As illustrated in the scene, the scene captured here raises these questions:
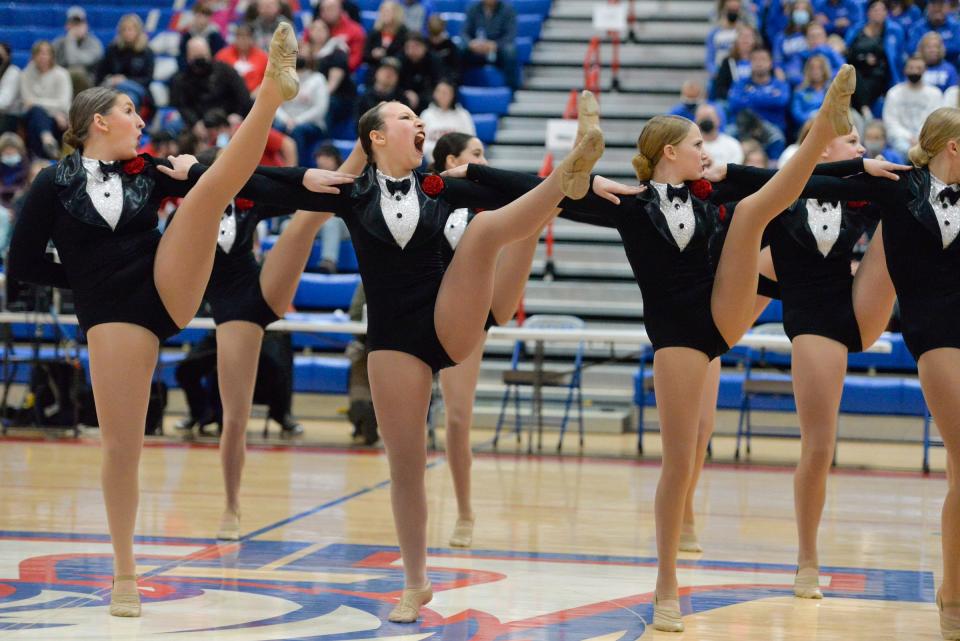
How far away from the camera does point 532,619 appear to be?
4227mm

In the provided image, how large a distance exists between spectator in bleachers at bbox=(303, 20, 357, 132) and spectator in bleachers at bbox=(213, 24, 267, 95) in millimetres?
518

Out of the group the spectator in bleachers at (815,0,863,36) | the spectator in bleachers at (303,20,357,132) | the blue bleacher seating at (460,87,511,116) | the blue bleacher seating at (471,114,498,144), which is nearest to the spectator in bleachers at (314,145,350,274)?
the spectator in bleachers at (303,20,357,132)

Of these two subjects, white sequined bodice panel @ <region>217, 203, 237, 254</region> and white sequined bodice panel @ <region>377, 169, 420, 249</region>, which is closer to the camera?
white sequined bodice panel @ <region>377, 169, 420, 249</region>

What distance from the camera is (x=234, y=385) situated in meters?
5.67

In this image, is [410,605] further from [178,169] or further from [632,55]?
[632,55]

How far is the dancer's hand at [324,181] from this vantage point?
4289mm

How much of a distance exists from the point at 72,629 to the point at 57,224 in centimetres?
132

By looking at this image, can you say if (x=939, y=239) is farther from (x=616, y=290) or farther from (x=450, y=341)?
(x=616, y=290)

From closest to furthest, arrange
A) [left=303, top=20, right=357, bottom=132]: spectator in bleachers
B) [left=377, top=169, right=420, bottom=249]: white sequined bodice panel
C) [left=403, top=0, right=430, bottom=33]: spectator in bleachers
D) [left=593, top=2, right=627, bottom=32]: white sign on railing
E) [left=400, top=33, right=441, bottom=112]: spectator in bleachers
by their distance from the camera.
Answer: [left=377, top=169, right=420, bottom=249]: white sequined bodice panel
[left=400, top=33, right=441, bottom=112]: spectator in bleachers
[left=593, top=2, right=627, bottom=32]: white sign on railing
[left=303, top=20, right=357, bottom=132]: spectator in bleachers
[left=403, top=0, right=430, bottom=33]: spectator in bleachers

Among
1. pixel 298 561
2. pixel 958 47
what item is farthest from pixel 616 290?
pixel 298 561

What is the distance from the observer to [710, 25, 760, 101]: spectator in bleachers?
12023mm

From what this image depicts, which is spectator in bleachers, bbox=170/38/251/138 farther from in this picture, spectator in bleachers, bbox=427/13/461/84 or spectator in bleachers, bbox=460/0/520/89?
spectator in bleachers, bbox=460/0/520/89

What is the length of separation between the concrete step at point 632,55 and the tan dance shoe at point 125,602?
416 inches

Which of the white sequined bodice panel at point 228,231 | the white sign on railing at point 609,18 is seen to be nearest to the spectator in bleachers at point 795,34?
the white sign on railing at point 609,18
